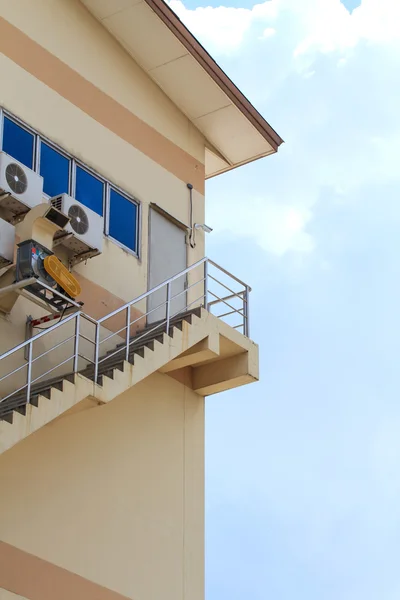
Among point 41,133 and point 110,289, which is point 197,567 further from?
point 41,133

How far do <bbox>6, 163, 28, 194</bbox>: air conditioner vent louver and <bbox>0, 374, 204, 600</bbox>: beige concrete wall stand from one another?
3534 mm

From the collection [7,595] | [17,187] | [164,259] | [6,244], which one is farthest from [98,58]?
[7,595]

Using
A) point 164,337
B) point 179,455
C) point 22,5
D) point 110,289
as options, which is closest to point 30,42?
point 22,5

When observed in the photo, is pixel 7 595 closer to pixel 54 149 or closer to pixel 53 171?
pixel 53 171

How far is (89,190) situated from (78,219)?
1.79 metres

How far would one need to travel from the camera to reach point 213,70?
23.0 meters

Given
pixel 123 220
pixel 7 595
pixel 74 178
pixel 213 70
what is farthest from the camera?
pixel 213 70

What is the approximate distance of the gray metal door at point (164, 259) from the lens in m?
21.2

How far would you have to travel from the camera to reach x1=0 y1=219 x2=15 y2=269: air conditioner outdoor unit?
17.3 meters

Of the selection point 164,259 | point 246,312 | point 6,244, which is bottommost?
point 6,244

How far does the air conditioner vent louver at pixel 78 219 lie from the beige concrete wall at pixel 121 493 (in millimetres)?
2835

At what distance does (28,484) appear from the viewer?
17078 mm

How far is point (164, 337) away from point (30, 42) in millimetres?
5756

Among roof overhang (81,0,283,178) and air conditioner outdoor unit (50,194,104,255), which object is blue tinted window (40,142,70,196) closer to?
air conditioner outdoor unit (50,194,104,255)
